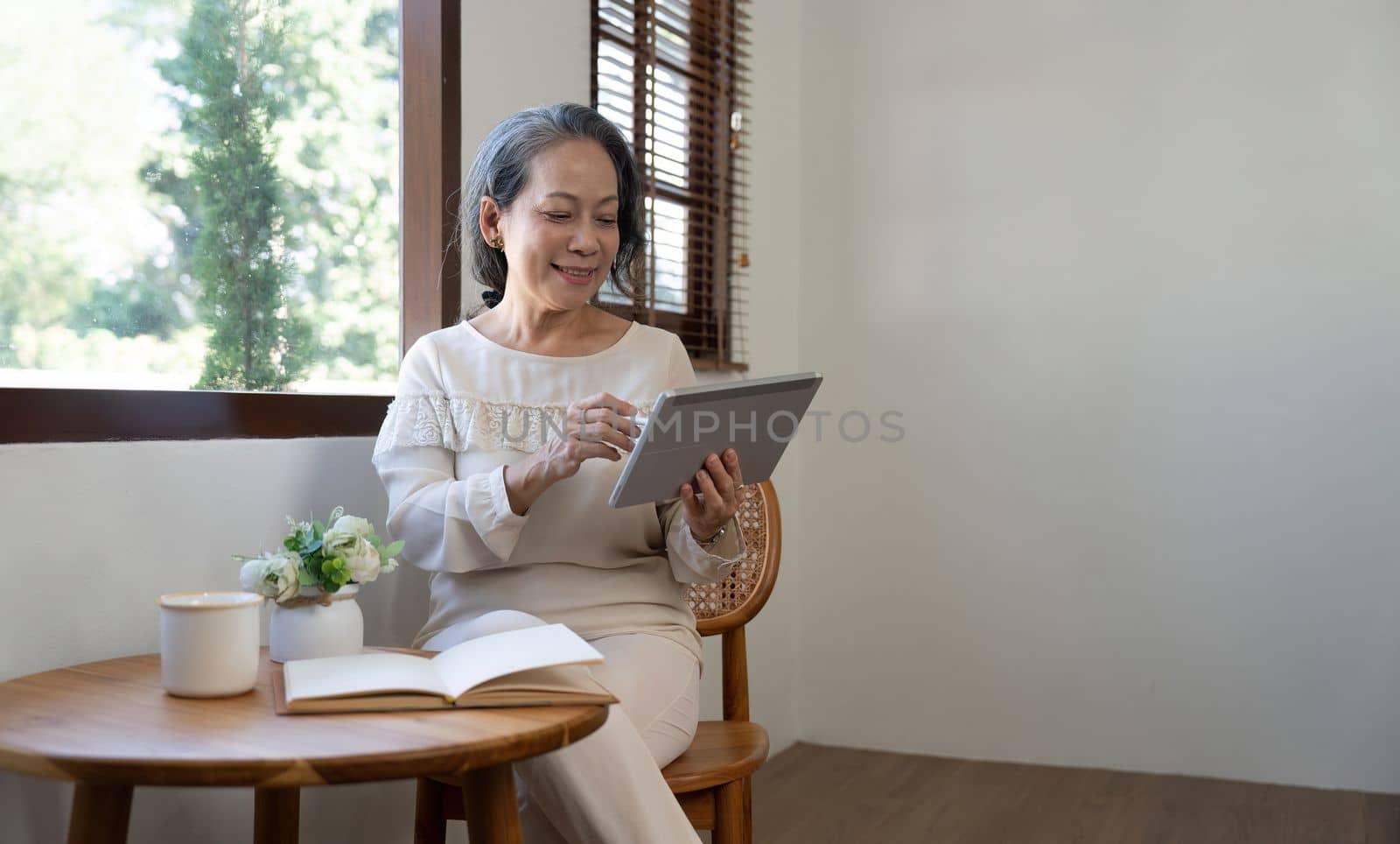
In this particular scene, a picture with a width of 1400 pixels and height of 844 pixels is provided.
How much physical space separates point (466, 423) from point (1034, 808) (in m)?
1.84

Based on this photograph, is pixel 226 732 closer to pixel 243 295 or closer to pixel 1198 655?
pixel 243 295

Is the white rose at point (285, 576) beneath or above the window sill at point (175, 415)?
beneath

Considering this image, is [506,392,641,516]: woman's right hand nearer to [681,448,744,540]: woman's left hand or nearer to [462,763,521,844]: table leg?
[681,448,744,540]: woman's left hand

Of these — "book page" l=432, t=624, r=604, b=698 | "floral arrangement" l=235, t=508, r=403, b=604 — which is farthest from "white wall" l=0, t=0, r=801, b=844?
"book page" l=432, t=624, r=604, b=698

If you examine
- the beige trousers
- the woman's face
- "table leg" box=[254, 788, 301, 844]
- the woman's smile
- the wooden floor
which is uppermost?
the woman's face

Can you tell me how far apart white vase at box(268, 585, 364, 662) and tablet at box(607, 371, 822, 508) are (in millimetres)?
328

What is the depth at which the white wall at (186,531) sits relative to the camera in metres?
1.35

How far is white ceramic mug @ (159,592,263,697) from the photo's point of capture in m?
1.15

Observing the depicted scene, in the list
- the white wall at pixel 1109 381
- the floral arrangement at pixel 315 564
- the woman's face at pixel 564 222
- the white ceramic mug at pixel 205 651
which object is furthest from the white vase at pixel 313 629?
the white wall at pixel 1109 381

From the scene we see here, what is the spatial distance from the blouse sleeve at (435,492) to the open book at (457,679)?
31 centimetres

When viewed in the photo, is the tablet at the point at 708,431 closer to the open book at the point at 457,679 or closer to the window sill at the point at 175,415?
the open book at the point at 457,679

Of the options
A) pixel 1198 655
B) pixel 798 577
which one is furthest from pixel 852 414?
pixel 1198 655

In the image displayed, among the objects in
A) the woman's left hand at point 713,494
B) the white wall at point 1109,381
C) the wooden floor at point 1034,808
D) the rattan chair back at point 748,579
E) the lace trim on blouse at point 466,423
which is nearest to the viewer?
the woman's left hand at point 713,494

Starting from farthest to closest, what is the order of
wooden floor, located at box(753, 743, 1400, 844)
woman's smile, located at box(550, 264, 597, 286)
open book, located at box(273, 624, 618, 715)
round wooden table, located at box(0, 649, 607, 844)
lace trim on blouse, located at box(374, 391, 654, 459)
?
wooden floor, located at box(753, 743, 1400, 844)
woman's smile, located at box(550, 264, 597, 286)
lace trim on blouse, located at box(374, 391, 654, 459)
open book, located at box(273, 624, 618, 715)
round wooden table, located at box(0, 649, 607, 844)
